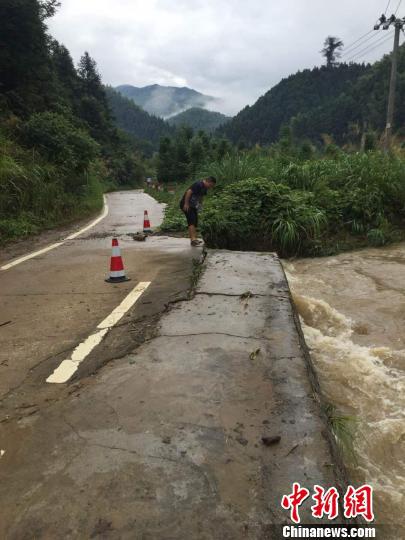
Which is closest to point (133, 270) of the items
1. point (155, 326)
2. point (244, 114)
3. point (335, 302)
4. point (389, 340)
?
point (155, 326)

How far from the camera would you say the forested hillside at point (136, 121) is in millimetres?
159875

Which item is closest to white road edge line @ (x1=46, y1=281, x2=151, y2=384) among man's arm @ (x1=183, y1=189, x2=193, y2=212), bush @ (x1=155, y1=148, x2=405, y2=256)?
man's arm @ (x1=183, y1=189, x2=193, y2=212)

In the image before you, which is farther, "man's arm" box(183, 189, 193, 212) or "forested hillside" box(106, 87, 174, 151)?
"forested hillside" box(106, 87, 174, 151)

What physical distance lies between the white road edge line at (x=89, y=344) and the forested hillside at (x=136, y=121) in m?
155

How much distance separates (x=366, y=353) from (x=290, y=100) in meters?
124

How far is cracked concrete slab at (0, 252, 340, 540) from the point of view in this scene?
1821 mm

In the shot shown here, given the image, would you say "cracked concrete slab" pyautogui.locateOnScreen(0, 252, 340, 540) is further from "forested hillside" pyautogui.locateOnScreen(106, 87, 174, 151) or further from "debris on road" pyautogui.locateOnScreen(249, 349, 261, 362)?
"forested hillside" pyautogui.locateOnScreen(106, 87, 174, 151)

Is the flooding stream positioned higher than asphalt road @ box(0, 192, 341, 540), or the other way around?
asphalt road @ box(0, 192, 341, 540)

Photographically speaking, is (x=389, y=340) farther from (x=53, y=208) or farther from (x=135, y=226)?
(x=53, y=208)

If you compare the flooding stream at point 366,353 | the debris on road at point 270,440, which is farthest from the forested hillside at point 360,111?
the debris on road at point 270,440

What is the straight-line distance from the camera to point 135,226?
12953 millimetres

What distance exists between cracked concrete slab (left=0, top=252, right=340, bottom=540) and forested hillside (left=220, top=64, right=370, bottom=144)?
110 metres

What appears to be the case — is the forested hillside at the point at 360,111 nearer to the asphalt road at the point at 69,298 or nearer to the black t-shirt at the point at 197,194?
the black t-shirt at the point at 197,194

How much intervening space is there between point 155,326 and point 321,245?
6.25 m
